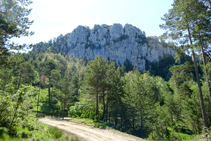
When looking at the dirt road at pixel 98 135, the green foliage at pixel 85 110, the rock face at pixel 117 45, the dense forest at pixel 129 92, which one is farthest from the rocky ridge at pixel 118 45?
the dirt road at pixel 98 135

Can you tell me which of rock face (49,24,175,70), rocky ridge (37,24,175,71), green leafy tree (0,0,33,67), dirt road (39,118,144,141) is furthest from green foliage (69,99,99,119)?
rock face (49,24,175,70)

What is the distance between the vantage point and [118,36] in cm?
14688

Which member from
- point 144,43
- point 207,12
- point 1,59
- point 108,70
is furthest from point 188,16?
point 144,43

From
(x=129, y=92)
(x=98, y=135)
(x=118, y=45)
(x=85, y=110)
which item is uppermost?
(x=118, y=45)

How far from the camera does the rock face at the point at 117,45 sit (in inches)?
5172

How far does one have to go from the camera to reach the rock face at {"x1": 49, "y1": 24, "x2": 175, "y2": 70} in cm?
13138

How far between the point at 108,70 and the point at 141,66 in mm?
110108

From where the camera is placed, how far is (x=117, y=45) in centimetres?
14225

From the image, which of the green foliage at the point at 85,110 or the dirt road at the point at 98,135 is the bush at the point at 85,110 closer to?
the green foliage at the point at 85,110

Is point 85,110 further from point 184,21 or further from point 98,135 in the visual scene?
point 184,21

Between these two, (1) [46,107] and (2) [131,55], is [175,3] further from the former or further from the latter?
(2) [131,55]

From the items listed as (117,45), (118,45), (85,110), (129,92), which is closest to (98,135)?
(85,110)

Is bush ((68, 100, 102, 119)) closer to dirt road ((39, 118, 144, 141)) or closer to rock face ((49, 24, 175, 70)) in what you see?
dirt road ((39, 118, 144, 141))

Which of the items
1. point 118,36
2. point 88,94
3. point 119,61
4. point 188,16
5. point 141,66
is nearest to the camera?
point 188,16
